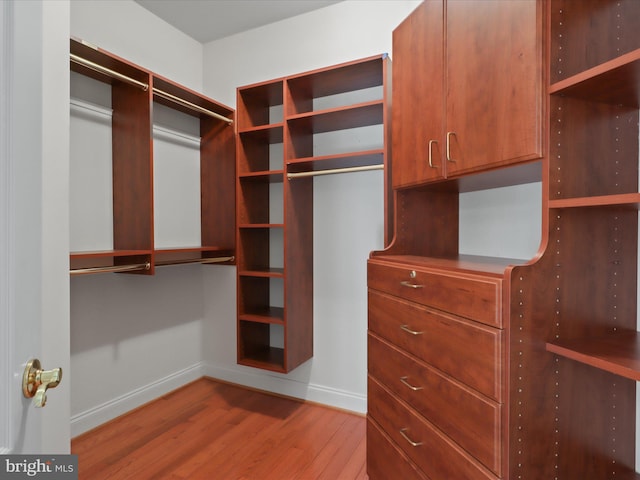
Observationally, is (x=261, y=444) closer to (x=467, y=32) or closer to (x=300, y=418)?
(x=300, y=418)

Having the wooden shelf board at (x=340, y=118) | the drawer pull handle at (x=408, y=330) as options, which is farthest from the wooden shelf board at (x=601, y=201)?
the wooden shelf board at (x=340, y=118)

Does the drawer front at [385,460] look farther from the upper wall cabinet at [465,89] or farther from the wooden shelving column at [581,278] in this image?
the upper wall cabinet at [465,89]

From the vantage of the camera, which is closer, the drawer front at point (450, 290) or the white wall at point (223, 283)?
the drawer front at point (450, 290)

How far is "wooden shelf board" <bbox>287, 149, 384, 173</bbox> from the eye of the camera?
6.93 feet

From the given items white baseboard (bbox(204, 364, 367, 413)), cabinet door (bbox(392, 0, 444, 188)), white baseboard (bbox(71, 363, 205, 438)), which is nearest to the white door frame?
cabinet door (bbox(392, 0, 444, 188))

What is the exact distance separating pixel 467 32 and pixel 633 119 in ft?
2.05

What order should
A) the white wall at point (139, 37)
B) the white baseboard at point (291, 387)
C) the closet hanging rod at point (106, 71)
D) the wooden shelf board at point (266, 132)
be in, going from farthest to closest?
the white baseboard at point (291, 387) → the wooden shelf board at point (266, 132) → the white wall at point (139, 37) → the closet hanging rod at point (106, 71)

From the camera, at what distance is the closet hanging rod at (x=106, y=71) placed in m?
1.82

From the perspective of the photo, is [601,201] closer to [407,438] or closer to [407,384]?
[407,384]

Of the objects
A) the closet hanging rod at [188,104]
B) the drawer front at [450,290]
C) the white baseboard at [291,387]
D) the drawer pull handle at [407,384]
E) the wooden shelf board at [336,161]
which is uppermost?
the closet hanging rod at [188,104]

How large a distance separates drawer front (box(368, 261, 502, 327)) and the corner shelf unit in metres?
1.46

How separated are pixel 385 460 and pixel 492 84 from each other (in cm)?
159

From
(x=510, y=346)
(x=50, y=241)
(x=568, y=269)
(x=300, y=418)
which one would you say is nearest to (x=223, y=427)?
(x=300, y=418)

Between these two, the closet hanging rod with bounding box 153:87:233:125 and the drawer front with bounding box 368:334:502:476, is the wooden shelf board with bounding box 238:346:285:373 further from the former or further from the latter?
the closet hanging rod with bounding box 153:87:233:125
